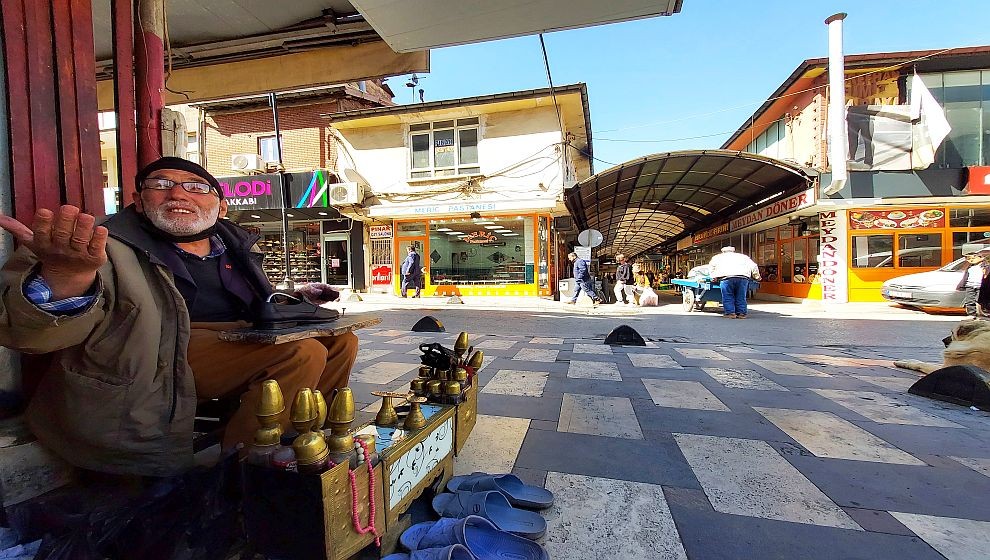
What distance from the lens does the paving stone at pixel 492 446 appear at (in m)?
2.12

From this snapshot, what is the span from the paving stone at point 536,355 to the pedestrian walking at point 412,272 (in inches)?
355

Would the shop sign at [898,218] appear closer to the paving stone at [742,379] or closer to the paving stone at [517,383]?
the paving stone at [742,379]

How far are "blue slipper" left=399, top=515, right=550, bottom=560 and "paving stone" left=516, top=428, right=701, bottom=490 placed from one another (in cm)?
71

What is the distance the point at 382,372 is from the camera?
4082mm

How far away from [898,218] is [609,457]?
14778mm

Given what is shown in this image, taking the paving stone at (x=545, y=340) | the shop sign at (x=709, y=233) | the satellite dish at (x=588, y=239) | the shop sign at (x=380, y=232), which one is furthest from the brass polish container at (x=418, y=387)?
the shop sign at (x=709, y=233)

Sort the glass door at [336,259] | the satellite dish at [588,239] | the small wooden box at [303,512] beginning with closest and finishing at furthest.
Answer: the small wooden box at [303,512] < the satellite dish at [588,239] < the glass door at [336,259]

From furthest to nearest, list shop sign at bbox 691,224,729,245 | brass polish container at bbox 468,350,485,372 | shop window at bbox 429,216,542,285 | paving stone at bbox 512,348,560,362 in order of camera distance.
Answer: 1. shop sign at bbox 691,224,729,245
2. shop window at bbox 429,216,542,285
3. paving stone at bbox 512,348,560,362
4. brass polish container at bbox 468,350,485,372

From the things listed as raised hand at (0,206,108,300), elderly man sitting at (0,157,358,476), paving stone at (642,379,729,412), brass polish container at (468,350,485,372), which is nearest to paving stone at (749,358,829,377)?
paving stone at (642,379,729,412)

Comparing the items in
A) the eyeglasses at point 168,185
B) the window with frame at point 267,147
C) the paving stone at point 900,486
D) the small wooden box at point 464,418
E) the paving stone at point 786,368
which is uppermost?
the window with frame at point 267,147

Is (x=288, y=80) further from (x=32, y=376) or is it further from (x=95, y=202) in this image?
(x=32, y=376)

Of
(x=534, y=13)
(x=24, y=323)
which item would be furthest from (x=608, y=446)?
A: (x=534, y=13)

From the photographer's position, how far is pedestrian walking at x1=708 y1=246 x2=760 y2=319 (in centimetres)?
906

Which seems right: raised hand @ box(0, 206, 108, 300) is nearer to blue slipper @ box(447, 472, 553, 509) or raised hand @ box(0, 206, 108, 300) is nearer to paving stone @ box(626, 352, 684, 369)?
blue slipper @ box(447, 472, 553, 509)
